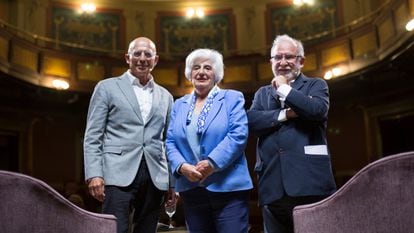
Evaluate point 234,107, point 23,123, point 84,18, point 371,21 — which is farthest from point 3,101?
point 234,107

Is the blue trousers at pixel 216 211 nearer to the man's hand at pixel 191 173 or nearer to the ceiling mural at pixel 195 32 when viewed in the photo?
the man's hand at pixel 191 173

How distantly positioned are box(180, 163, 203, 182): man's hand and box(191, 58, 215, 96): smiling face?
15.2 inches

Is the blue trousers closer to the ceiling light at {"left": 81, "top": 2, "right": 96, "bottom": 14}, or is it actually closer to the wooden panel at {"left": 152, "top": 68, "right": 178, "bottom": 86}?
the wooden panel at {"left": 152, "top": 68, "right": 178, "bottom": 86}

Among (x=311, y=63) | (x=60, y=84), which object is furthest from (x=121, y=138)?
(x=311, y=63)

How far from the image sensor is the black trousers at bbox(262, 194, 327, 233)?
1920 millimetres

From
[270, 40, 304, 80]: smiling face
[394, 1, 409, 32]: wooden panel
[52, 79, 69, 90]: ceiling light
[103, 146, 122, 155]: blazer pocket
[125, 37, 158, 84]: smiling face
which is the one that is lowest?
[103, 146, 122, 155]: blazer pocket

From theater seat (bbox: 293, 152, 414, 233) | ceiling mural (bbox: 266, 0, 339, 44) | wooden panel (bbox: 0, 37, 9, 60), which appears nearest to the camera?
theater seat (bbox: 293, 152, 414, 233)

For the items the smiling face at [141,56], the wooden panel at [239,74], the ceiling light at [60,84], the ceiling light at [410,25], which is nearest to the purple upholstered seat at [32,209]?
the smiling face at [141,56]

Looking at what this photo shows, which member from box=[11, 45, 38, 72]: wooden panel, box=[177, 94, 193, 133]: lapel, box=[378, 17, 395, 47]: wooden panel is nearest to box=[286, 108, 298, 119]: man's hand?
box=[177, 94, 193, 133]: lapel

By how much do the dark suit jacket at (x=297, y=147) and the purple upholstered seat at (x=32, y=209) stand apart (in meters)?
0.84

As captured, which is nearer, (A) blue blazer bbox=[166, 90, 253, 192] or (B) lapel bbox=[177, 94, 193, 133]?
(A) blue blazer bbox=[166, 90, 253, 192]

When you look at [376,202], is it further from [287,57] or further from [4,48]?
[4,48]

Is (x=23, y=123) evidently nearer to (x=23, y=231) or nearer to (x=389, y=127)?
(x=389, y=127)

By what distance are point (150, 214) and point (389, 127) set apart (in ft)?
24.8
